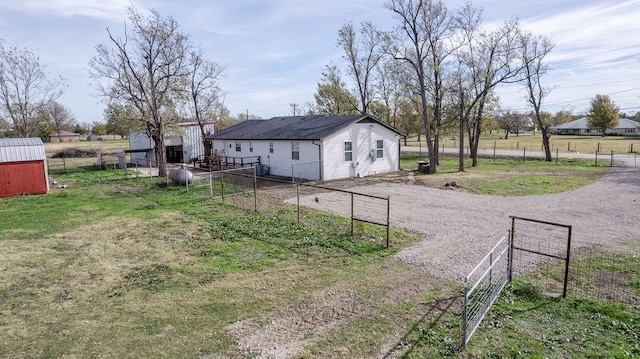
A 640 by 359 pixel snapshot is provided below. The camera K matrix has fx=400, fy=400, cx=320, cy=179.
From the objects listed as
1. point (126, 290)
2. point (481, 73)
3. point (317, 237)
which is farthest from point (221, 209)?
point (481, 73)

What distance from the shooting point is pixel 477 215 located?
14.0 meters

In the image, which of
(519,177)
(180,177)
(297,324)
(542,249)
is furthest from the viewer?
(519,177)

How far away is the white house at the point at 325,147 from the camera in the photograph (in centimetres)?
2295

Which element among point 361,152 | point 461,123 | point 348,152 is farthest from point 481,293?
point 461,123

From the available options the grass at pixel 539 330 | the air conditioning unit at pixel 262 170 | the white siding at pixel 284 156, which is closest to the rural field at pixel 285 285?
the grass at pixel 539 330

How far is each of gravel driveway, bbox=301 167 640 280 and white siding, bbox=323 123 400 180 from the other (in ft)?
11.3

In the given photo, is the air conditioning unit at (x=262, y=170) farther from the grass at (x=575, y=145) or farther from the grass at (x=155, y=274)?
the grass at (x=575, y=145)

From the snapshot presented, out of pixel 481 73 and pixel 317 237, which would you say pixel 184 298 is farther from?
pixel 481 73

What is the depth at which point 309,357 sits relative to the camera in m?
5.55

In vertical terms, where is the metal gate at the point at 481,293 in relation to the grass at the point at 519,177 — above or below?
below

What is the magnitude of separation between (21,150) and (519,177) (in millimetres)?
26005

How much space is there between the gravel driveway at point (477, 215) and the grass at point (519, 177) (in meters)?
1.10

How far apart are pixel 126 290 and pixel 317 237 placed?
509 cm

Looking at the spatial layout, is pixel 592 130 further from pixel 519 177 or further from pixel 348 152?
pixel 348 152
